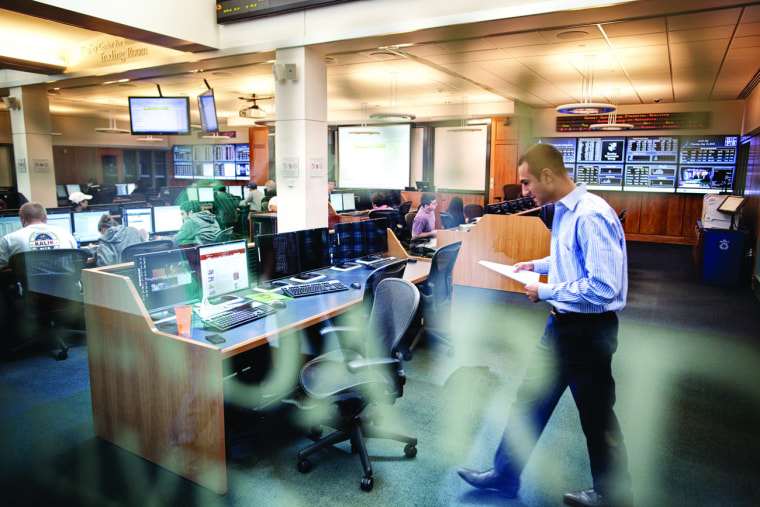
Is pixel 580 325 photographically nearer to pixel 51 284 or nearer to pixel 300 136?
pixel 300 136

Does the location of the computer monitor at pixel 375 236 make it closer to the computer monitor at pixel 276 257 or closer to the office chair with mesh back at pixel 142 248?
the computer monitor at pixel 276 257

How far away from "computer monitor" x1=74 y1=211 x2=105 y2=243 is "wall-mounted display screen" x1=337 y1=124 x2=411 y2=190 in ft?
24.0

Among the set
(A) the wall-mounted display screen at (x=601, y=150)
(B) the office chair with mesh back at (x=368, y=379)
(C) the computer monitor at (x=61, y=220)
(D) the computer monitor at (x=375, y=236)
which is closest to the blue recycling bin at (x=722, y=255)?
(A) the wall-mounted display screen at (x=601, y=150)

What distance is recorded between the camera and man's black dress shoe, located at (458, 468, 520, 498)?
2.32 meters

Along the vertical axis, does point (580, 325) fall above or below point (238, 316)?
above

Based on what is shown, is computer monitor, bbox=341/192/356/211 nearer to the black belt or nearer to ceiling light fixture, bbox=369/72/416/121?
ceiling light fixture, bbox=369/72/416/121

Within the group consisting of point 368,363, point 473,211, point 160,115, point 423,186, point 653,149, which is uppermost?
point 160,115

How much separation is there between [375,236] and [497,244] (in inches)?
85.1

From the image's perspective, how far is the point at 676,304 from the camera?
585 cm

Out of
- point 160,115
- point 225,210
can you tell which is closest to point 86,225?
point 160,115

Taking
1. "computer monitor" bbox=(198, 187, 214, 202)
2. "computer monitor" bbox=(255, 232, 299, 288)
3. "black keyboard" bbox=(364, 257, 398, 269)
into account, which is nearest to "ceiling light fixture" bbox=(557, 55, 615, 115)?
"black keyboard" bbox=(364, 257, 398, 269)

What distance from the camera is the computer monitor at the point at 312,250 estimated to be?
152 inches

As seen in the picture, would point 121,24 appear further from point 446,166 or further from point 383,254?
point 446,166

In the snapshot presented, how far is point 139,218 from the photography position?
220 inches
